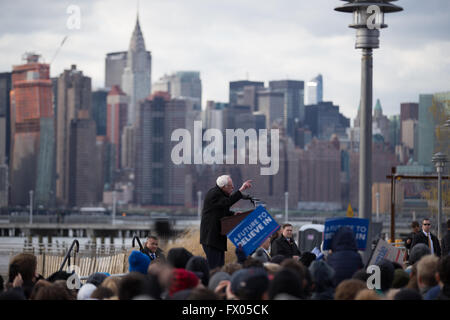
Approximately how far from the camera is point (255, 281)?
6.95 metres

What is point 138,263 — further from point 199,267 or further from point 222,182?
point 222,182

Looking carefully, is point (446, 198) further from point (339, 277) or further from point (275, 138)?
point (339, 277)

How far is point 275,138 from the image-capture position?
1221 cm

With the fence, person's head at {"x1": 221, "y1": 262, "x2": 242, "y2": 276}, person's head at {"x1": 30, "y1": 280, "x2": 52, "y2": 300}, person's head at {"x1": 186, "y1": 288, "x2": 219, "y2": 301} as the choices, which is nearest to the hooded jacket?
person's head at {"x1": 221, "y1": 262, "x2": 242, "y2": 276}

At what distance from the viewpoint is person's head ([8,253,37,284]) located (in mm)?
8781

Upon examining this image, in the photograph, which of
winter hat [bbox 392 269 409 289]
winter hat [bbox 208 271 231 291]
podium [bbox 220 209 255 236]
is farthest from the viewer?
podium [bbox 220 209 255 236]

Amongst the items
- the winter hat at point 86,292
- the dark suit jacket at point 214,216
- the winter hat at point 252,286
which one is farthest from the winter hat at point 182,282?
the dark suit jacket at point 214,216

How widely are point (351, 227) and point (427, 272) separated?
2111 mm

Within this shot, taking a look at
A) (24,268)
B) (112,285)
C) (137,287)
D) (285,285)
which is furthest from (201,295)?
(24,268)

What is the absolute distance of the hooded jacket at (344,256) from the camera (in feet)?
30.1

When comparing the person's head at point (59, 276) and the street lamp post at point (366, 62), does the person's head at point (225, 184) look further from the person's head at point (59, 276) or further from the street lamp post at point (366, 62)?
the person's head at point (59, 276)

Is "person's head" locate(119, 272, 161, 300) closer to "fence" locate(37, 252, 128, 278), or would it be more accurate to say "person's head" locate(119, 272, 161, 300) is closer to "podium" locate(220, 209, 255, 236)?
"podium" locate(220, 209, 255, 236)
